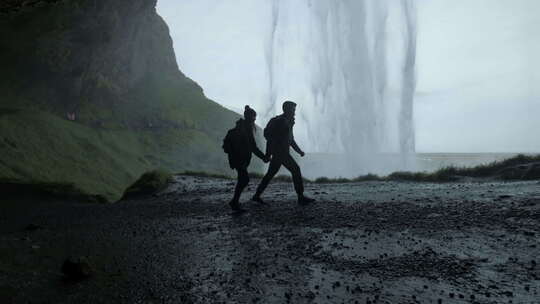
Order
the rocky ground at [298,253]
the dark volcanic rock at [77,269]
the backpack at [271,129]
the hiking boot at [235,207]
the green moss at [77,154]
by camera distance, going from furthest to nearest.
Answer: the green moss at [77,154] < the backpack at [271,129] < the hiking boot at [235,207] < the dark volcanic rock at [77,269] < the rocky ground at [298,253]

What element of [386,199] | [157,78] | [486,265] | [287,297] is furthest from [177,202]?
[157,78]

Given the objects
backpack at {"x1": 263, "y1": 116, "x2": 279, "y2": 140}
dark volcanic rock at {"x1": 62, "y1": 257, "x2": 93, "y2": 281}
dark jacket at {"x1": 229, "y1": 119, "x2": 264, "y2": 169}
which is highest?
backpack at {"x1": 263, "y1": 116, "x2": 279, "y2": 140}

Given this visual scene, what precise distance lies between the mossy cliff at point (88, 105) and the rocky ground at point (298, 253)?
10219mm

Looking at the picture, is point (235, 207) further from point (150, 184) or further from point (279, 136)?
point (150, 184)

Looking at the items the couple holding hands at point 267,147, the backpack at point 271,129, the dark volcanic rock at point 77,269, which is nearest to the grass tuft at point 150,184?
the couple holding hands at point 267,147

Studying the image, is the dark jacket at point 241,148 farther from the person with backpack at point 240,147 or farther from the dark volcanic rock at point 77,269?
the dark volcanic rock at point 77,269

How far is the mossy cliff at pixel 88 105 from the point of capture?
3890 cm

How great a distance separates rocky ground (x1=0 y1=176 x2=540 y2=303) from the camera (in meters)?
4.65

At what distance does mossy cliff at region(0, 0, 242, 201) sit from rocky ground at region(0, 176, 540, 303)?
10.2 m

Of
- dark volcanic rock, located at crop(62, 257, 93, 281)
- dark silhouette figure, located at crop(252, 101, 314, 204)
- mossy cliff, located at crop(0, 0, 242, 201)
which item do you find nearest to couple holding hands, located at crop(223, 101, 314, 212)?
dark silhouette figure, located at crop(252, 101, 314, 204)

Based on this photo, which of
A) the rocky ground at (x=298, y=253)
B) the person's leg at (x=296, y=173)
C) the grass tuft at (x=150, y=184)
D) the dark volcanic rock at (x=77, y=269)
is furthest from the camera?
the grass tuft at (x=150, y=184)

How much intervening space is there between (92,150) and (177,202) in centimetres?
4783

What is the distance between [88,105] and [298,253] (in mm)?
78022

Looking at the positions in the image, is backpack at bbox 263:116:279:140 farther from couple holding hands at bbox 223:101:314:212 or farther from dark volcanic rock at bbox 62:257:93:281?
dark volcanic rock at bbox 62:257:93:281
